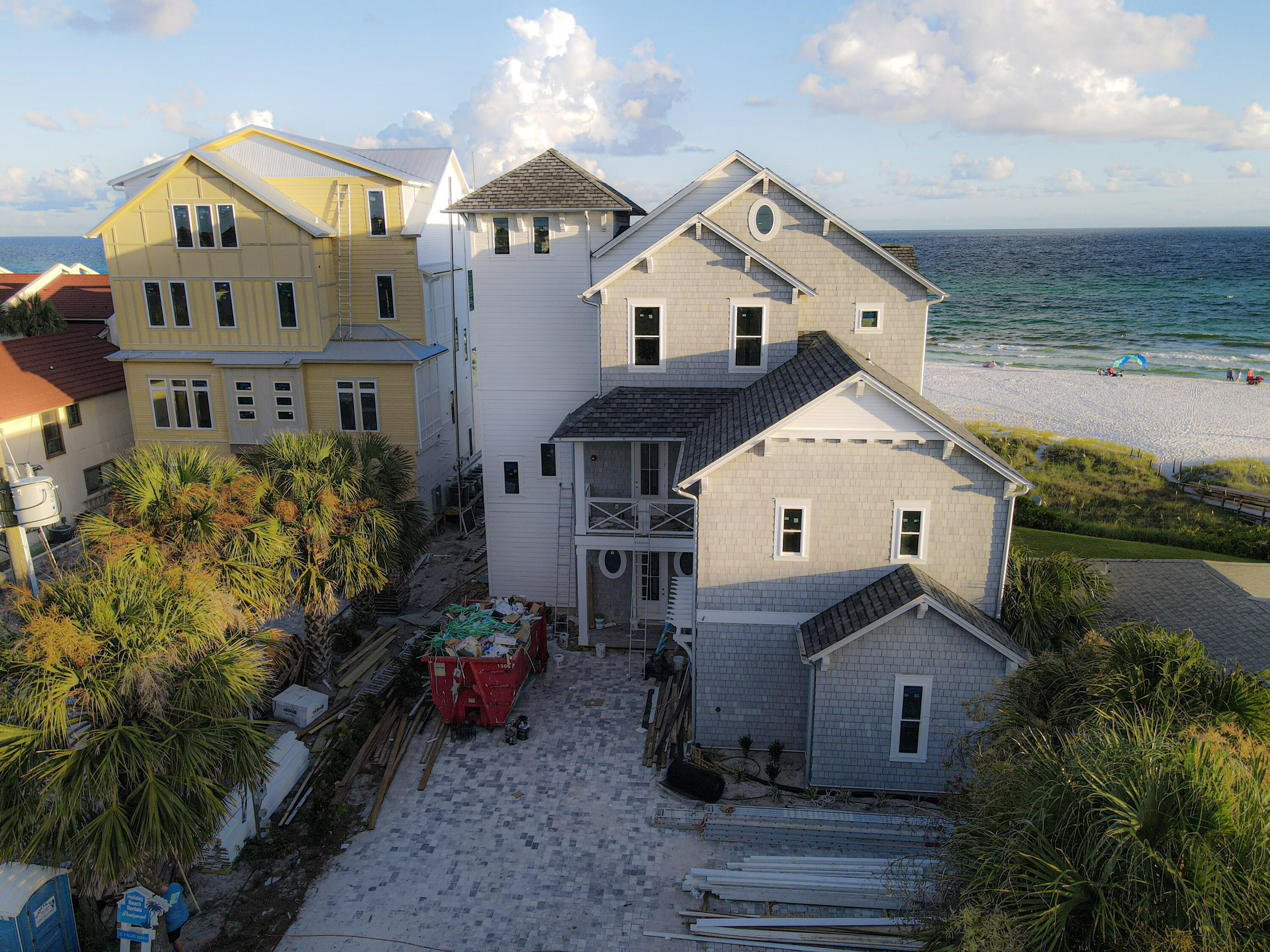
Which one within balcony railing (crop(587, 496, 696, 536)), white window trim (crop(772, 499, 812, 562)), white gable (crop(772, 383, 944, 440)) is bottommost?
balcony railing (crop(587, 496, 696, 536))

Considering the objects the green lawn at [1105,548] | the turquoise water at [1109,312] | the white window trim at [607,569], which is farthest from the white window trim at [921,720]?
the turquoise water at [1109,312]

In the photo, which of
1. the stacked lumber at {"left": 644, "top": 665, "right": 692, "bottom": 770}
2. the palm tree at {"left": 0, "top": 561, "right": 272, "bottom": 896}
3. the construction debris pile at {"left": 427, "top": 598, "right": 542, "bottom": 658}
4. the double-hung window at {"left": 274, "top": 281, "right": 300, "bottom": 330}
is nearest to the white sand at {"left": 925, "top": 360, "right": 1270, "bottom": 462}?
the stacked lumber at {"left": 644, "top": 665, "right": 692, "bottom": 770}

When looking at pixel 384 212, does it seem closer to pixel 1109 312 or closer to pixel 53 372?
pixel 53 372

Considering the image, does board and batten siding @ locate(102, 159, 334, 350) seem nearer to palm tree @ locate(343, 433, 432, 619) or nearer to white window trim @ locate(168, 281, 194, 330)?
white window trim @ locate(168, 281, 194, 330)

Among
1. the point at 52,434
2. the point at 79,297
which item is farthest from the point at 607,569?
the point at 79,297

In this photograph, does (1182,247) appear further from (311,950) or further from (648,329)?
(311,950)

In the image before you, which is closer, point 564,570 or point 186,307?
point 564,570
